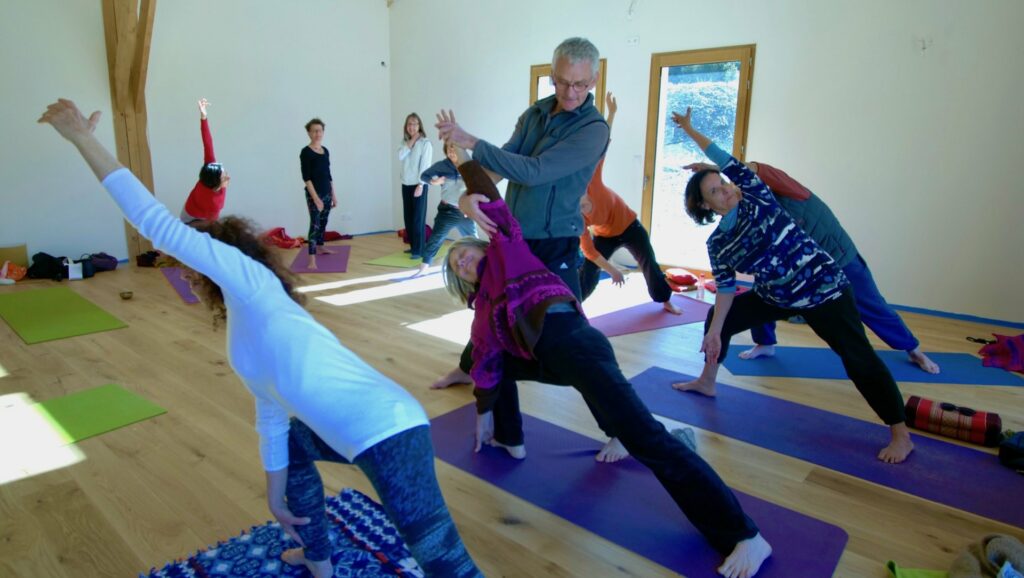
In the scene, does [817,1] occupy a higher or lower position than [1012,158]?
higher

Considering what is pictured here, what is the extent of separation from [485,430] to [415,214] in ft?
14.1

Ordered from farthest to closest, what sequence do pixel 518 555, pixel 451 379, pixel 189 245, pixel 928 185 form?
pixel 928 185
pixel 451 379
pixel 518 555
pixel 189 245

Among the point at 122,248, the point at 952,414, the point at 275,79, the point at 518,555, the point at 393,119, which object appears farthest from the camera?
the point at 393,119

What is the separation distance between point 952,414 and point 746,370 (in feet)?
3.25

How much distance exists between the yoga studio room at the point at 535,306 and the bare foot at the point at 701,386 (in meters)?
0.02

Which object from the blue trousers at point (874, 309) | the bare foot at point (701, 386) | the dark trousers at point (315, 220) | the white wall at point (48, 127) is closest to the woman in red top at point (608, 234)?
the bare foot at point (701, 386)

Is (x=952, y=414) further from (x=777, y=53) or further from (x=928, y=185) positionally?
(x=777, y=53)

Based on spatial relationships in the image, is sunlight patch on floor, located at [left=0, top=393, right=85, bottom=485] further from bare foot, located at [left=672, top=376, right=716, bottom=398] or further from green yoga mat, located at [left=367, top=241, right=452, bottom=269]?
green yoga mat, located at [left=367, top=241, right=452, bottom=269]

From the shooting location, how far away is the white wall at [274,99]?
6.36 meters

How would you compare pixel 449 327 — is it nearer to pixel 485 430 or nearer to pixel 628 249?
pixel 628 249

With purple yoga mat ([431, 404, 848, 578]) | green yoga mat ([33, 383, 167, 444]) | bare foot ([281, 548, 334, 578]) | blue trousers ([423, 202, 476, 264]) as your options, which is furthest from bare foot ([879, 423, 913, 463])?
blue trousers ([423, 202, 476, 264])

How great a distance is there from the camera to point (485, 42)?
7.16 metres

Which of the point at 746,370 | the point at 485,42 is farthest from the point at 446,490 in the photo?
the point at 485,42

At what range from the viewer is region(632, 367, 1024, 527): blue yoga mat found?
2203mm
